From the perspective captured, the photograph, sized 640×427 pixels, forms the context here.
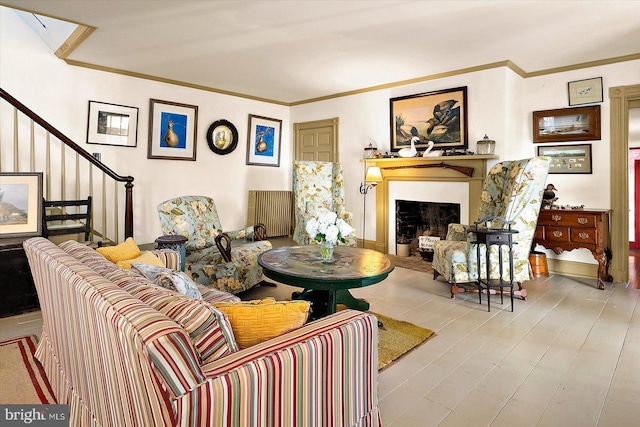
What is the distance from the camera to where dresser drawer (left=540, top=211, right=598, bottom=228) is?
4.04 metres

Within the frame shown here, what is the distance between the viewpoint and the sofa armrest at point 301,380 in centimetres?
99

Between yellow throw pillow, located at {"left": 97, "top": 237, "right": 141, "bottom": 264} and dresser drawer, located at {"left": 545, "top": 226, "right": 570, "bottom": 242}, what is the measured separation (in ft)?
13.6

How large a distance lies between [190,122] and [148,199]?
1.31 metres

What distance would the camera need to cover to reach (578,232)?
4113 millimetres

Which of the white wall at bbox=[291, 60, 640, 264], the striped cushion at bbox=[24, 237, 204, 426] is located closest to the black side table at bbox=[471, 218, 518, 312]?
the white wall at bbox=[291, 60, 640, 264]

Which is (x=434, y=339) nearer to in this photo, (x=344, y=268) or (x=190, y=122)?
(x=344, y=268)

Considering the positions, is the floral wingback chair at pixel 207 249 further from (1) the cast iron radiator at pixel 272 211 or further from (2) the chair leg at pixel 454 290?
(1) the cast iron radiator at pixel 272 211

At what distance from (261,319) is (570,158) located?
470 cm

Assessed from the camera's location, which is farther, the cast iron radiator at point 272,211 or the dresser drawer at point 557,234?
the cast iron radiator at point 272,211

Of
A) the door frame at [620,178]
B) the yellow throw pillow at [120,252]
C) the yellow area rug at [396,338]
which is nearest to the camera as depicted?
the yellow throw pillow at [120,252]

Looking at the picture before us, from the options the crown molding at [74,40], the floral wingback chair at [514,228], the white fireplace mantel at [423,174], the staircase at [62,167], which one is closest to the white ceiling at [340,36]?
the crown molding at [74,40]

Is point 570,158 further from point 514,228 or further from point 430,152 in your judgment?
point 514,228

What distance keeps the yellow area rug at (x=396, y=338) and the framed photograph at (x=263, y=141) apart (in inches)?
168

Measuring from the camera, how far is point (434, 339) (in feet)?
9.07
